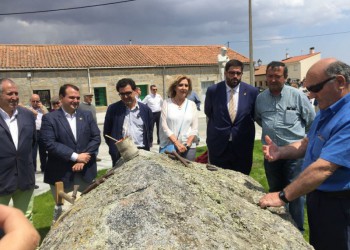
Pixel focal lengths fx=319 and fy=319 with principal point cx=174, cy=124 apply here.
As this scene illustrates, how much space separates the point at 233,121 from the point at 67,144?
1.95 m

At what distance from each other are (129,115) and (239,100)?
1383 mm

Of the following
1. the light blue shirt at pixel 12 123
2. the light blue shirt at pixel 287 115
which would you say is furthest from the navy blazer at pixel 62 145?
the light blue shirt at pixel 287 115

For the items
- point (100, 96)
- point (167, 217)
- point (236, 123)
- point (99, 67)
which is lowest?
point (167, 217)

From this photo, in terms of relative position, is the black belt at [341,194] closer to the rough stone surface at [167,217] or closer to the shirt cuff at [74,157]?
the rough stone surface at [167,217]

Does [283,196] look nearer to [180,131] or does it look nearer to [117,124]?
[180,131]

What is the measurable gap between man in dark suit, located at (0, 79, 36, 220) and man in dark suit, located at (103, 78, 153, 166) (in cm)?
91

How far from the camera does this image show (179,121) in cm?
418

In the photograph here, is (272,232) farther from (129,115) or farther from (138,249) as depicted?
(129,115)

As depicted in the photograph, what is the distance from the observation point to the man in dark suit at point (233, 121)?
3820 millimetres

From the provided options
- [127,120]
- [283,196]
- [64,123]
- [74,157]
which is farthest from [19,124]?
[283,196]

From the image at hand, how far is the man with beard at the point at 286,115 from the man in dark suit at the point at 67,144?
2.13 meters

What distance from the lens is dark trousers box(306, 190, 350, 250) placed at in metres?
2.21

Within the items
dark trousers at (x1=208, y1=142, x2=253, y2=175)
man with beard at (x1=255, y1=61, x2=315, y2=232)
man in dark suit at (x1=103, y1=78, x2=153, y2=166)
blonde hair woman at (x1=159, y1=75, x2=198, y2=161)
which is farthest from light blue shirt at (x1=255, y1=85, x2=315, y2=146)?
man in dark suit at (x1=103, y1=78, x2=153, y2=166)

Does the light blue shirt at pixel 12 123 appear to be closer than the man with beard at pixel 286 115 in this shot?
Yes
